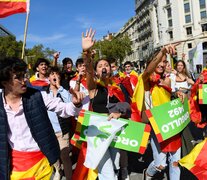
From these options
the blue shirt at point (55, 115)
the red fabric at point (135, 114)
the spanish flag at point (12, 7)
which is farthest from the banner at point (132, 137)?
the spanish flag at point (12, 7)

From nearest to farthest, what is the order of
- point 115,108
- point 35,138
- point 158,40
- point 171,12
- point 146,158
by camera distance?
point 35,138, point 115,108, point 146,158, point 171,12, point 158,40

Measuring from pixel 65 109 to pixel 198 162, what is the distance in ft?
5.19

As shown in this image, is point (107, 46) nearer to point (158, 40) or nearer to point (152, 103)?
point (158, 40)

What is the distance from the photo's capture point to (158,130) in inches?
147

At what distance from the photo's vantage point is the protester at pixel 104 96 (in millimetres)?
3470

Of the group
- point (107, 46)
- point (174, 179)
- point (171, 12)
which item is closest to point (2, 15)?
point (174, 179)

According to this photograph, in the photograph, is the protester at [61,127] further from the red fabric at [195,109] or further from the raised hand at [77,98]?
the red fabric at [195,109]

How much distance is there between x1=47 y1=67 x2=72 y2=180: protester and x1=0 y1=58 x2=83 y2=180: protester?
1.69 meters

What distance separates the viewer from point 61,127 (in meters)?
4.71

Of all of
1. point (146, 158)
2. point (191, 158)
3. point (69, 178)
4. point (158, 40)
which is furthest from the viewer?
point (158, 40)

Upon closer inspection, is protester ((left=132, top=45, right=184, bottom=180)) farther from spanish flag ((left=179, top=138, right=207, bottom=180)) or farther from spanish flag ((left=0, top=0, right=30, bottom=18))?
spanish flag ((left=0, top=0, right=30, bottom=18))

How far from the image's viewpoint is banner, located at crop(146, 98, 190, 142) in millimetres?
3734

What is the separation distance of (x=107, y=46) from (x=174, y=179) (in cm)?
5139

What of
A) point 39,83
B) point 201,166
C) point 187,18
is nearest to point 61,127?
point 39,83
